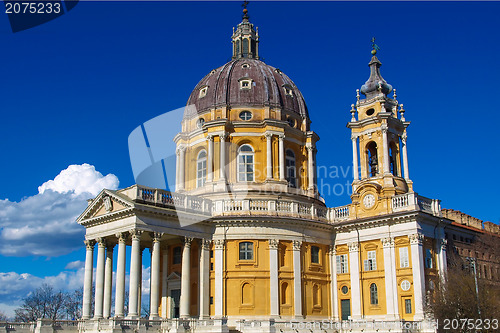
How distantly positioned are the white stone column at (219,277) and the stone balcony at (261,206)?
2277 millimetres

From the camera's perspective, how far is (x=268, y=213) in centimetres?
4297

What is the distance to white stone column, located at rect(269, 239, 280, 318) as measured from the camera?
4122cm

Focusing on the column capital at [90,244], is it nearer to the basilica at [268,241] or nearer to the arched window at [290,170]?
the basilica at [268,241]

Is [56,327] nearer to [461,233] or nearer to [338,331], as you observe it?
[338,331]

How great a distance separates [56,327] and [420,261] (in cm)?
2394

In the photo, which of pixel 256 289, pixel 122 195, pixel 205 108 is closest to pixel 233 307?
pixel 256 289

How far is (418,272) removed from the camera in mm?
39875

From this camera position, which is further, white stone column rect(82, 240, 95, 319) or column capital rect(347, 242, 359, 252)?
column capital rect(347, 242, 359, 252)

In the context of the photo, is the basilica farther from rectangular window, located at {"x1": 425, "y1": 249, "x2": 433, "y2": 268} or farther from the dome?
the dome

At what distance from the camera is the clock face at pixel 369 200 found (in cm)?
4391

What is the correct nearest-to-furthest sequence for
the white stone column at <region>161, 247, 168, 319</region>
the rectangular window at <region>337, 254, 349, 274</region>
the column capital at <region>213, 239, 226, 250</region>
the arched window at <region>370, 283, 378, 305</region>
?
the column capital at <region>213, 239, 226, 250</region> < the arched window at <region>370, 283, 378, 305</region> < the white stone column at <region>161, 247, 168, 319</region> < the rectangular window at <region>337, 254, 349, 274</region>

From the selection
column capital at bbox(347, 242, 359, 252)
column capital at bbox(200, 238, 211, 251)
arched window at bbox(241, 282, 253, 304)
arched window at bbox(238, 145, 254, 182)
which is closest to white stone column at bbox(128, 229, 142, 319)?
column capital at bbox(200, 238, 211, 251)

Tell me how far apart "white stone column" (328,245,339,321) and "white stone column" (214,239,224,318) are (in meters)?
A: 8.88

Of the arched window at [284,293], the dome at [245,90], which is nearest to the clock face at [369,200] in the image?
the arched window at [284,293]
